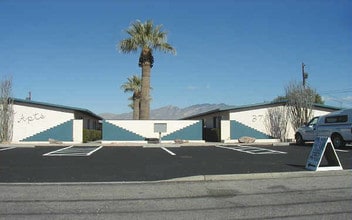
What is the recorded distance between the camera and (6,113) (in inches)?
1199

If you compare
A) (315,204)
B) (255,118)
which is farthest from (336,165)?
(255,118)

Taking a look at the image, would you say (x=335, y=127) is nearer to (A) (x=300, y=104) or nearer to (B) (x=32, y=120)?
(A) (x=300, y=104)

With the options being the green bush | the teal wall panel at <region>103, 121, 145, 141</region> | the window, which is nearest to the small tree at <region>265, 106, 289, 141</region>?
the window

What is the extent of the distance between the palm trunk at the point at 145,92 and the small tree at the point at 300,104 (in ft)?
37.8

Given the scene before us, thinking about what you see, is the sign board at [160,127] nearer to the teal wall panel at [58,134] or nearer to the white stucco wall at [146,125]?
the white stucco wall at [146,125]

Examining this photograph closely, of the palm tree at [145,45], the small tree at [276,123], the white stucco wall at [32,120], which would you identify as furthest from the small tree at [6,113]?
the small tree at [276,123]

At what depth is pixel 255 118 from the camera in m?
33.5

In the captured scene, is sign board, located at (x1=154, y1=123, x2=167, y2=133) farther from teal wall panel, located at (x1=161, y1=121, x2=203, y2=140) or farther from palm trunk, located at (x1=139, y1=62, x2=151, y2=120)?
palm trunk, located at (x1=139, y1=62, x2=151, y2=120)

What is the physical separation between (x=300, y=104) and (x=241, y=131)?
5185mm

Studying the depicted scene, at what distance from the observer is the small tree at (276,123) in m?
33.8

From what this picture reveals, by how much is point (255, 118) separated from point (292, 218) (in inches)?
1062

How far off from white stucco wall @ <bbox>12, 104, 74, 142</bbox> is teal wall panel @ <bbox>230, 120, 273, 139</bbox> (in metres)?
12.9

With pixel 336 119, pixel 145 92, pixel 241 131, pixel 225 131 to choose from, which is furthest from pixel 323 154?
pixel 145 92

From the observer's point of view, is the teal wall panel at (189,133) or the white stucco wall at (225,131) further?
the teal wall panel at (189,133)
